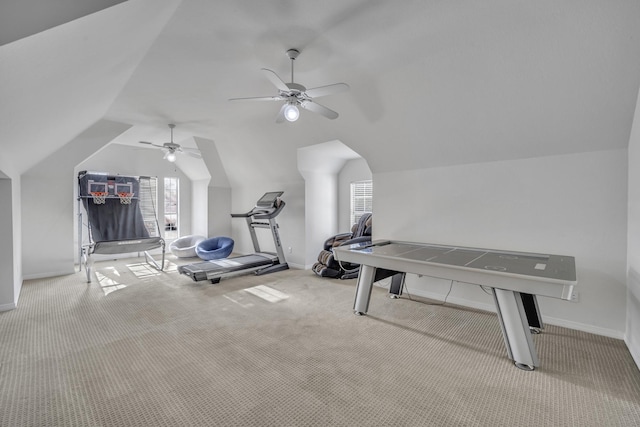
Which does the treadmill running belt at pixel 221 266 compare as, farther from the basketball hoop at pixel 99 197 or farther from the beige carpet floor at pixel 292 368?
the basketball hoop at pixel 99 197

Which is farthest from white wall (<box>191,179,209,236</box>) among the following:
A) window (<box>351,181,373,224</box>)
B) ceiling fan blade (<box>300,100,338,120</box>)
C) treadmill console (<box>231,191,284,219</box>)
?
ceiling fan blade (<box>300,100,338,120</box>)

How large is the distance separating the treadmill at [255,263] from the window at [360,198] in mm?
1639

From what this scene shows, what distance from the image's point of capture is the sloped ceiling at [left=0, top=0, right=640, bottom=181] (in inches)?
81.7

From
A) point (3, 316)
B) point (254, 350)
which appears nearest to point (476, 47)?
point (254, 350)

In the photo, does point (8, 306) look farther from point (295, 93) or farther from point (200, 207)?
point (200, 207)

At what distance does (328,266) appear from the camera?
5016 millimetres

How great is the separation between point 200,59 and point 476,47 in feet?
8.44

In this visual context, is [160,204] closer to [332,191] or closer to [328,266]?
[332,191]

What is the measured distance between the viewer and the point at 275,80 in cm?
249

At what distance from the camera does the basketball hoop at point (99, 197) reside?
5.27m

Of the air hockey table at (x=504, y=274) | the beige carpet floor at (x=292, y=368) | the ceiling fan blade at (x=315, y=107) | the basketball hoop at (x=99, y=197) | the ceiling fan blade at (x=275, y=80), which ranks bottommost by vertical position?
the beige carpet floor at (x=292, y=368)

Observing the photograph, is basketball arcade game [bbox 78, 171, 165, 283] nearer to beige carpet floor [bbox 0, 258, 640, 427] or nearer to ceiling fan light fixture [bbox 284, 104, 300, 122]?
beige carpet floor [bbox 0, 258, 640, 427]

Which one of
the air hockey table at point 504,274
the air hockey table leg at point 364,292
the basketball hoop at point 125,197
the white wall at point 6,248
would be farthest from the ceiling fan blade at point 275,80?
the basketball hoop at point 125,197

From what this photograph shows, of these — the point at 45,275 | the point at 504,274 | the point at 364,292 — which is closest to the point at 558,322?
the point at 504,274
